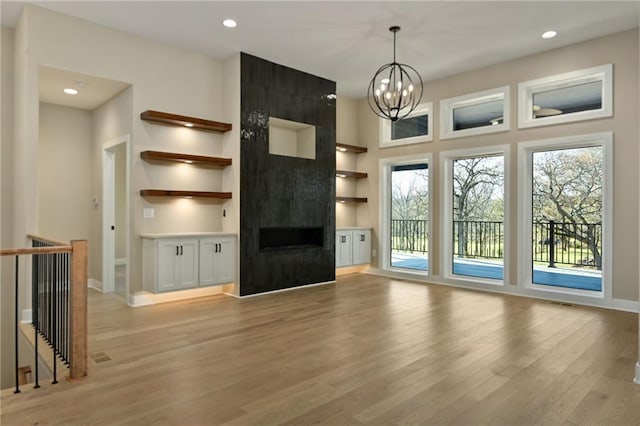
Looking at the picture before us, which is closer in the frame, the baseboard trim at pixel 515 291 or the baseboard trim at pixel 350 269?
the baseboard trim at pixel 515 291

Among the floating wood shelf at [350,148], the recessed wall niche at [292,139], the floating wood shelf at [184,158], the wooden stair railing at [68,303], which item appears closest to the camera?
the wooden stair railing at [68,303]

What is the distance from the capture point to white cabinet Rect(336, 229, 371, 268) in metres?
7.32

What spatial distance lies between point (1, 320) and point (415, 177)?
6547mm

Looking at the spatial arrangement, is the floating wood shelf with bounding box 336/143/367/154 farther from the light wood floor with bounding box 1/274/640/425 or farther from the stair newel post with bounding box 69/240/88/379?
the stair newel post with bounding box 69/240/88/379

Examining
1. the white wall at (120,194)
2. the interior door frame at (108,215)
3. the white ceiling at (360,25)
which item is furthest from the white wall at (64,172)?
the white ceiling at (360,25)

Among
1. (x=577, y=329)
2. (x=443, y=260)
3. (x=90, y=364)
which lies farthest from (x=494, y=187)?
(x=90, y=364)

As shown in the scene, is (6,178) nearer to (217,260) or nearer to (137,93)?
(137,93)

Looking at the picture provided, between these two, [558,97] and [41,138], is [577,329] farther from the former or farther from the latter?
[41,138]

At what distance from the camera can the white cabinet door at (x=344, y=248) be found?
7285mm

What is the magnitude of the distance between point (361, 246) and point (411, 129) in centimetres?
239

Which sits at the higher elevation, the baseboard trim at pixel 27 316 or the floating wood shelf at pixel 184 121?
the floating wood shelf at pixel 184 121

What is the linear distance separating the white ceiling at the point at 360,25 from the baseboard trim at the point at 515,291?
3.40 m

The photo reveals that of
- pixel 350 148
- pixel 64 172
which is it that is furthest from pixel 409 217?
pixel 64 172

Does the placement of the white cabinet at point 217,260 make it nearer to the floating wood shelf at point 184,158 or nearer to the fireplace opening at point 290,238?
the fireplace opening at point 290,238
